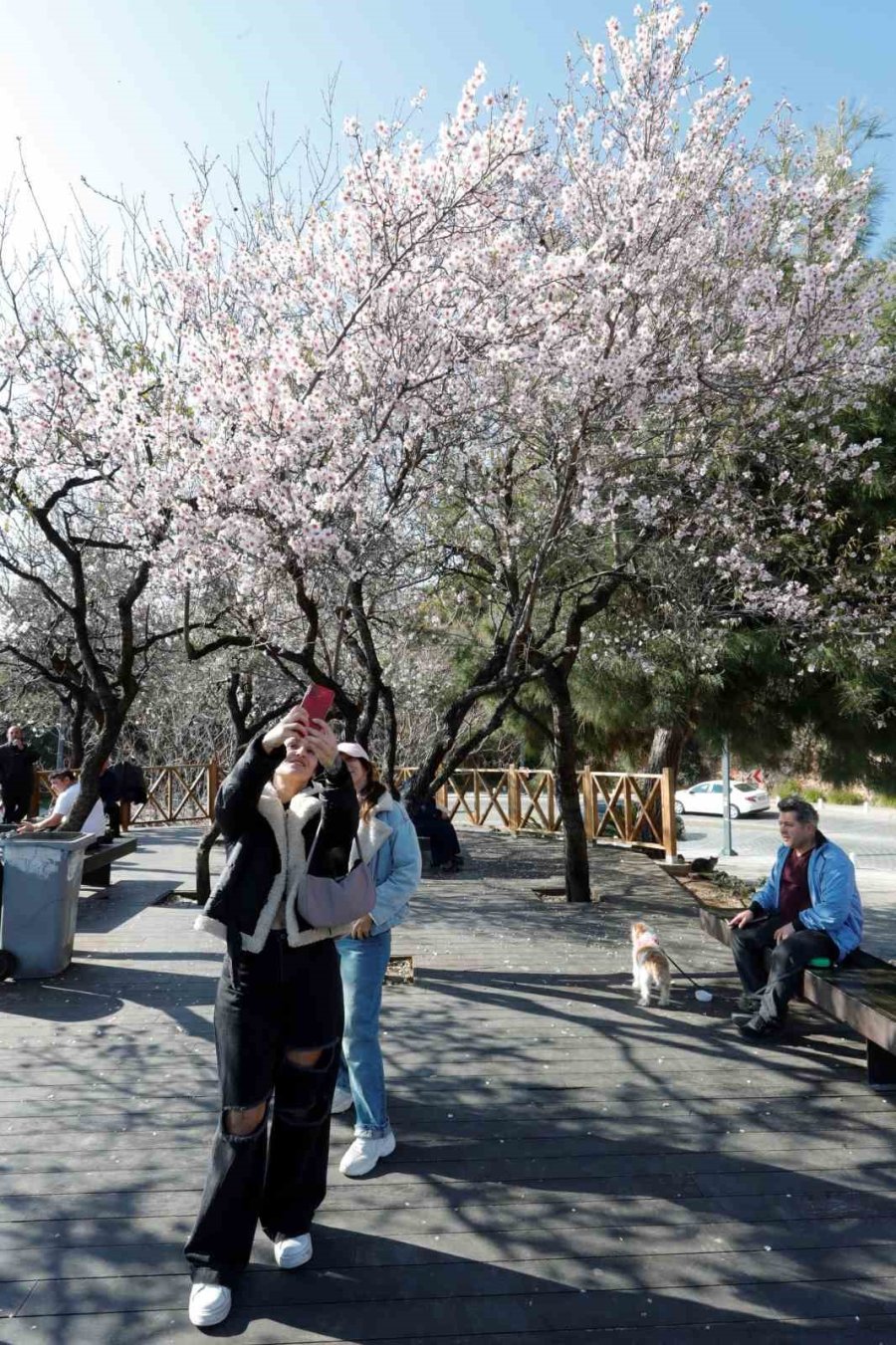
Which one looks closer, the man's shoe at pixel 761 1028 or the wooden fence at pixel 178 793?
the man's shoe at pixel 761 1028

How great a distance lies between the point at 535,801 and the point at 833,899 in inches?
486

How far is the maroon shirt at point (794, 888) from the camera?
5141 mm

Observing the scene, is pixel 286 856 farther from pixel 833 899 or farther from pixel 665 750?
pixel 665 750

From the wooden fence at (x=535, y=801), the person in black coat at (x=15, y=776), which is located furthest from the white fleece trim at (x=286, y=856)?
the person in black coat at (x=15, y=776)

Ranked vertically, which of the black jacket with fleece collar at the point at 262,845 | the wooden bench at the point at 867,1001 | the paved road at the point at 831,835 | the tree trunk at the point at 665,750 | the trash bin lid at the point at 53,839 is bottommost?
the paved road at the point at 831,835

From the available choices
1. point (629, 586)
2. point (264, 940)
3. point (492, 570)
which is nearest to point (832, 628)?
point (629, 586)

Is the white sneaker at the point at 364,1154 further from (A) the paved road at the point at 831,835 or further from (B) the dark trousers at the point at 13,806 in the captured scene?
(A) the paved road at the point at 831,835

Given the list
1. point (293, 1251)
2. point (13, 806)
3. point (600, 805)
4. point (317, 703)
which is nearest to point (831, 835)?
point (600, 805)

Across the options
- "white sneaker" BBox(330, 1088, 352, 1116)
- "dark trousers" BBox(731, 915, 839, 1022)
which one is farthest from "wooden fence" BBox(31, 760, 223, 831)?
"white sneaker" BBox(330, 1088, 352, 1116)

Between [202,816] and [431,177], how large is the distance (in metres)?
15.7

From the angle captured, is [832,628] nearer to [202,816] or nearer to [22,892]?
[22,892]

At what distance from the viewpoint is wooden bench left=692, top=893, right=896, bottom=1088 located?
3.96m

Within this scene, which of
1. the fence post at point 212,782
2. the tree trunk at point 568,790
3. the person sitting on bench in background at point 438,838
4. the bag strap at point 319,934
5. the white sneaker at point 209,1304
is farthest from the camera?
the fence post at point 212,782

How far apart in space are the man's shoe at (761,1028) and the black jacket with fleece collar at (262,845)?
298cm
